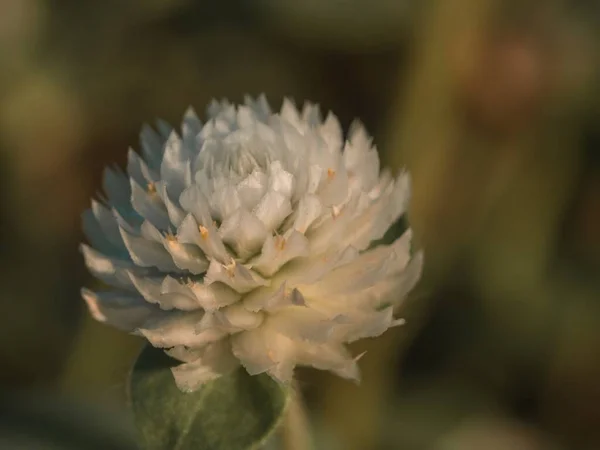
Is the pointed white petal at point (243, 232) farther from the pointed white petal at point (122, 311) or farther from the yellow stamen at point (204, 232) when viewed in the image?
the pointed white petal at point (122, 311)

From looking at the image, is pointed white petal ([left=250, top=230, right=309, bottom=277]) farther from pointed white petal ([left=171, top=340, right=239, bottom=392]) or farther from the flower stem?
the flower stem

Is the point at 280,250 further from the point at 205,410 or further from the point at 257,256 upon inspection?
the point at 205,410

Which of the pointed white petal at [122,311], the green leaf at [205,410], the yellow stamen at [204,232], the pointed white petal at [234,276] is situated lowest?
the green leaf at [205,410]

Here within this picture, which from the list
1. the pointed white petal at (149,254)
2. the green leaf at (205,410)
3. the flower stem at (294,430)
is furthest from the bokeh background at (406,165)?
the pointed white petal at (149,254)

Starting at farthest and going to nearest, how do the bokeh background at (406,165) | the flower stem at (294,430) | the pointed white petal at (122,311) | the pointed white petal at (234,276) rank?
the bokeh background at (406,165), the flower stem at (294,430), the pointed white petal at (122,311), the pointed white petal at (234,276)

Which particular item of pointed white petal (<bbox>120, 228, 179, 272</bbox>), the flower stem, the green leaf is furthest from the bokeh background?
pointed white petal (<bbox>120, 228, 179, 272</bbox>)
